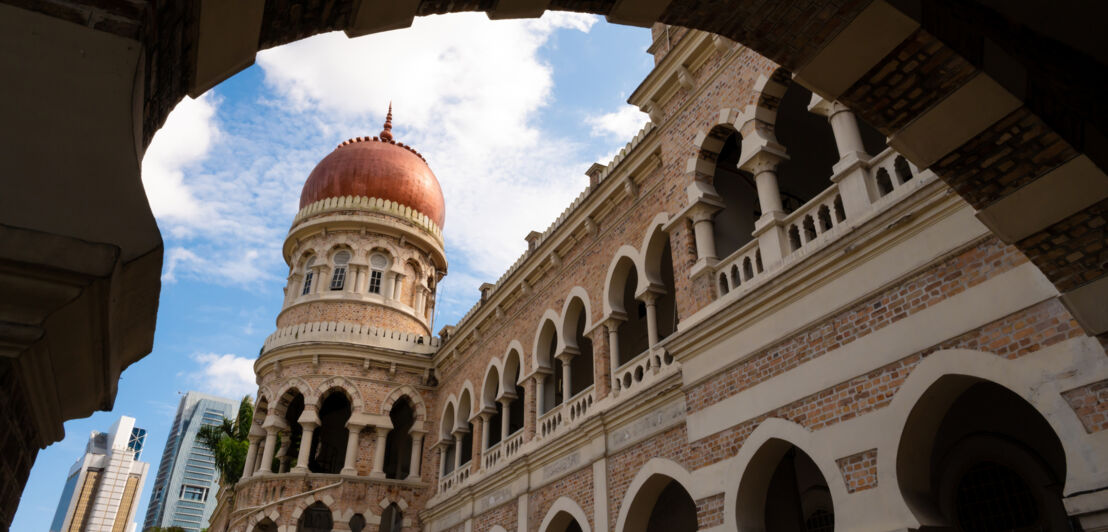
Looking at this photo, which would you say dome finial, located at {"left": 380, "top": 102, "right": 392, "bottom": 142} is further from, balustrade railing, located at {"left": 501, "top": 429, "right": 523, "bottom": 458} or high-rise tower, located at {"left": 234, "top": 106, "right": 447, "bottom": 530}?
balustrade railing, located at {"left": 501, "top": 429, "right": 523, "bottom": 458}

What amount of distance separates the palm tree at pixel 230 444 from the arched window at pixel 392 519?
6.35m

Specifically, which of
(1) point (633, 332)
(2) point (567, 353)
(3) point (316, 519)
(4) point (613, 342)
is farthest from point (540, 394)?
(3) point (316, 519)

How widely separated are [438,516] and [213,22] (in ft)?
58.1

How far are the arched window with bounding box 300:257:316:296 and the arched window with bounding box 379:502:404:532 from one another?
23.9 feet

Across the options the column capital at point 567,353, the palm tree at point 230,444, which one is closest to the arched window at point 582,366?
the column capital at point 567,353

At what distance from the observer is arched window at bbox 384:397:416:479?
22.7m

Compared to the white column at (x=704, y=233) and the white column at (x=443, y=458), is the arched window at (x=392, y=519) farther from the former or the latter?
the white column at (x=704, y=233)

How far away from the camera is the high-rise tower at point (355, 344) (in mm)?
20141

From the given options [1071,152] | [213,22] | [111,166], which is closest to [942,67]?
[1071,152]

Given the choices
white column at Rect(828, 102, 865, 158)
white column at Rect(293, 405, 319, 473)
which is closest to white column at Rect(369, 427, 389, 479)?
white column at Rect(293, 405, 319, 473)

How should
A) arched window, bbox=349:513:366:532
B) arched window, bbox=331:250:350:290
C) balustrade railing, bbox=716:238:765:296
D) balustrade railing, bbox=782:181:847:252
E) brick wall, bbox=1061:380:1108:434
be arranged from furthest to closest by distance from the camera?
arched window, bbox=331:250:350:290
arched window, bbox=349:513:366:532
balustrade railing, bbox=716:238:765:296
balustrade railing, bbox=782:181:847:252
brick wall, bbox=1061:380:1108:434

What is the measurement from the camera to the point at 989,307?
21.3 ft

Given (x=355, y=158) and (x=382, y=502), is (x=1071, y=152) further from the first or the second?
(x=355, y=158)

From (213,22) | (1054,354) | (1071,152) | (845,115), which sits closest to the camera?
(213,22)
